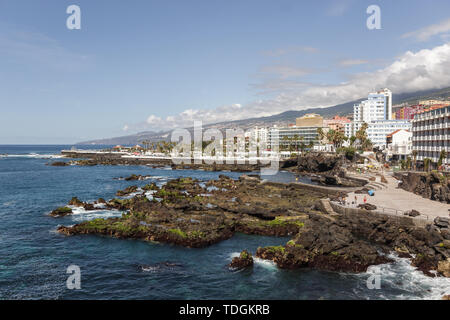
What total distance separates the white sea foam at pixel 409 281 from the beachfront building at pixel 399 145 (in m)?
102

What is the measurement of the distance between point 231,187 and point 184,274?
48541 millimetres

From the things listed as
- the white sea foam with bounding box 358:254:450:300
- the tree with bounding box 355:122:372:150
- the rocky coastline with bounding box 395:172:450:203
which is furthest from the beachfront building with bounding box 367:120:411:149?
the white sea foam with bounding box 358:254:450:300

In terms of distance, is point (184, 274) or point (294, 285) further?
point (184, 274)

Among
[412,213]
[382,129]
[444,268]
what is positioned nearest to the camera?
[444,268]

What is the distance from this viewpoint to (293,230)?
41.2m

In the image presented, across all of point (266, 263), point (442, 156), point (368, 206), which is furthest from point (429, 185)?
point (266, 263)

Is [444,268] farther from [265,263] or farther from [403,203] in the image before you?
[403,203]

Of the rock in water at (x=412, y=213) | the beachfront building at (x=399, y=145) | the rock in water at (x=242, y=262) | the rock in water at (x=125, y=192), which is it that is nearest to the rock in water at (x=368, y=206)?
the rock in water at (x=412, y=213)

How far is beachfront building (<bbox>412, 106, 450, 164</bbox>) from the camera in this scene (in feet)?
226

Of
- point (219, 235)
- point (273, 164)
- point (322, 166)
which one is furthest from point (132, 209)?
point (273, 164)

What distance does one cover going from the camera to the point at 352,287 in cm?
2628

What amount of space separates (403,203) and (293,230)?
17009 mm

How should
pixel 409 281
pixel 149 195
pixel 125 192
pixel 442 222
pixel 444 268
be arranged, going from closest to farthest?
pixel 409 281 < pixel 444 268 < pixel 442 222 < pixel 149 195 < pixel 125 192
